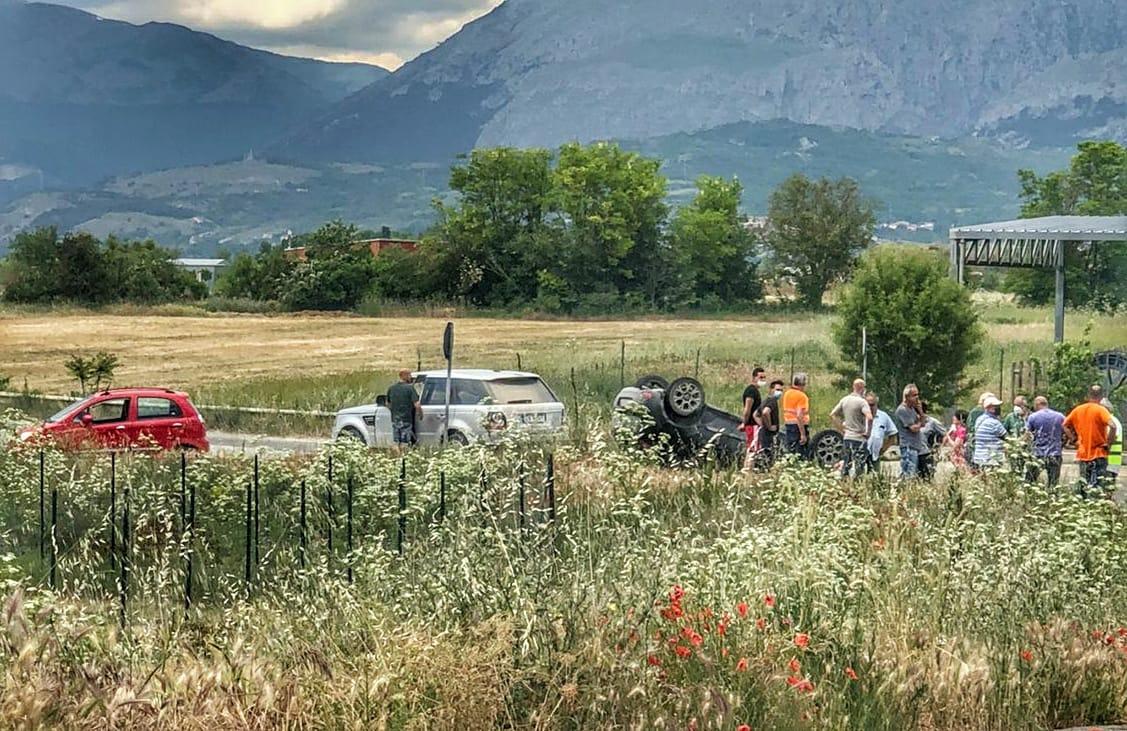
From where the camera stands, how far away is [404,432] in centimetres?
2325

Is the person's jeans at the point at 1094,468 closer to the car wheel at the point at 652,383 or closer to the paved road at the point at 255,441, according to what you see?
the car wheel at the point at 652,383

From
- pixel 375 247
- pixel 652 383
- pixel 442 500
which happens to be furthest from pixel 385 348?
pixel 442 500

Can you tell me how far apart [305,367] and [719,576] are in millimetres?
41157

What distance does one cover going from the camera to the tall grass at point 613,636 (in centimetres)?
622

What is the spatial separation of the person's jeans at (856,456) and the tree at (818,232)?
3244 inches

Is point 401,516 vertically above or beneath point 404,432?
above

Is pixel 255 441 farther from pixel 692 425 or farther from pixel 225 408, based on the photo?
pixel 692 425

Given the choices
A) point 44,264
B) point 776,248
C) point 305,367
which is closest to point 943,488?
point 305,367

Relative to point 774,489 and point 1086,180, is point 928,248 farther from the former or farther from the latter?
point 1086,180

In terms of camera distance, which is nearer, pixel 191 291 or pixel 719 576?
pixel 719 576

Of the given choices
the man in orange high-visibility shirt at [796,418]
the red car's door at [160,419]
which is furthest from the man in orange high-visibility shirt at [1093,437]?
the red car's door at [160,419]

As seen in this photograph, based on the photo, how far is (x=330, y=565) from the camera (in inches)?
380

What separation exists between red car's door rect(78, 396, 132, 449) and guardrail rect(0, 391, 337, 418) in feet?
19.2

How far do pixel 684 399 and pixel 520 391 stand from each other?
124 inches
